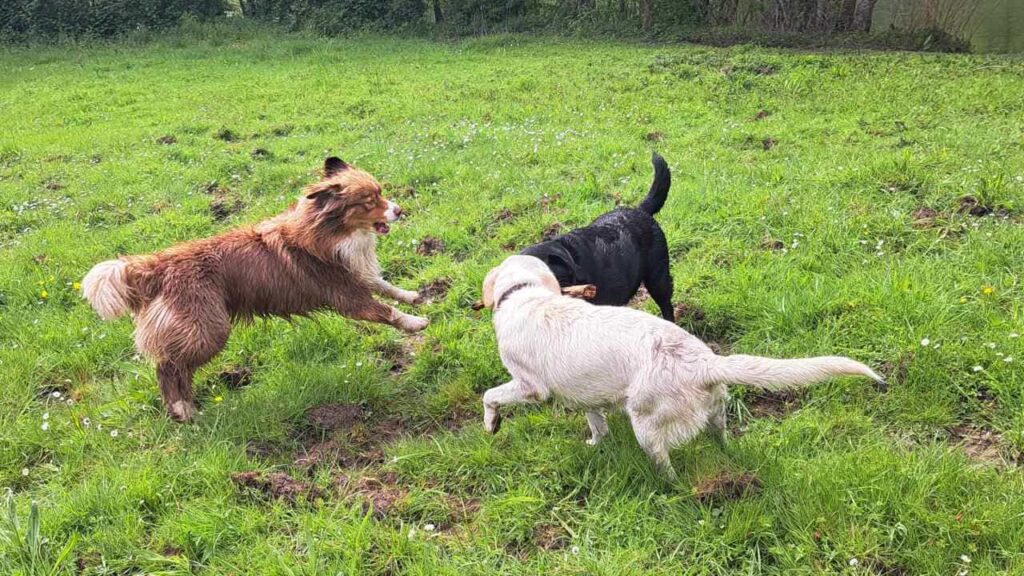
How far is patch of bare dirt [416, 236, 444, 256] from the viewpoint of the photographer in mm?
5914

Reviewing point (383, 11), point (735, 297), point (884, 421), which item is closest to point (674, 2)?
point (383, 11)

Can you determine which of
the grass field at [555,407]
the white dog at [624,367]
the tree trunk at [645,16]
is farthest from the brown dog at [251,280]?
the tree trunk at [645,16]

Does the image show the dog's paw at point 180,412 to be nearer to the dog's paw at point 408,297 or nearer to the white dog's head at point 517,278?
the dog's paw at point 408,297

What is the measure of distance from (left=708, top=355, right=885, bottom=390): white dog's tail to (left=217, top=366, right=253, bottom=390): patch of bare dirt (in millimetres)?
3223

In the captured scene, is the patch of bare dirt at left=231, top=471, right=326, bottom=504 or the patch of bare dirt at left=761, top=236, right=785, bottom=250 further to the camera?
the patch of bare dirt at left=761, top=236, right=785, bottom=250

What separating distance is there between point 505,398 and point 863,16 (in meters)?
17.6

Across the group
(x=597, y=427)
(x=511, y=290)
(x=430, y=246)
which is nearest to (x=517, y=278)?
(x=511, y=290)

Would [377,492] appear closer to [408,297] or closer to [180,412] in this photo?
[180,412]

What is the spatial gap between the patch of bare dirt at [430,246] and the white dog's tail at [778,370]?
3612mm

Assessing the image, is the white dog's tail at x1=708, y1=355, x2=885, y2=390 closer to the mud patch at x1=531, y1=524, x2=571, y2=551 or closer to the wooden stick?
the wooden stick

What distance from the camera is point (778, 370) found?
102 inches

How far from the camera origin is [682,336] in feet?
9.50

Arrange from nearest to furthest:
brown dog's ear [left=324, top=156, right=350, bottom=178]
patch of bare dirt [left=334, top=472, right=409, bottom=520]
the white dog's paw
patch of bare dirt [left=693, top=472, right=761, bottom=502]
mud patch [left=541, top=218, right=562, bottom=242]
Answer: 1. patch of bare dirt [left=693, top=472, right=761, bottom=502]
2. patch of bare dirt [left=334, top=472, right=409, bottom=520]
3. the white dog's paw
4. brown dog's ear [left=324, top=156, right=350, bottom=178]
5. mud patch [left=541, top=218, right=562, bottom=242]

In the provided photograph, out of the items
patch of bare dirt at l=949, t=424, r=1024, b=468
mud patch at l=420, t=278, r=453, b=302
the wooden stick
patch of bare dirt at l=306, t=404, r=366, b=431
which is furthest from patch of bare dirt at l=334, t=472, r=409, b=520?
patch of bare dirt at l=949, t=424, r=1024, b=468
